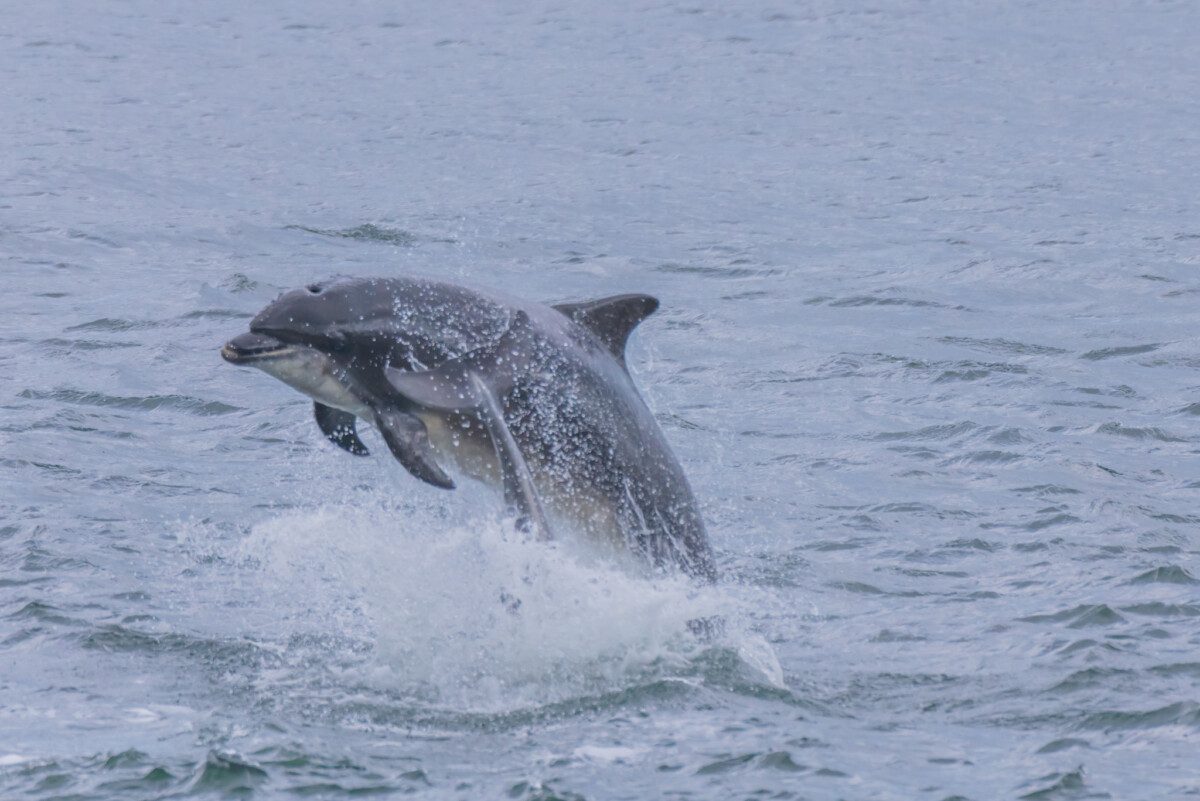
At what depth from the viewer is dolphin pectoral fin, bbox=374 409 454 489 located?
1046 cm

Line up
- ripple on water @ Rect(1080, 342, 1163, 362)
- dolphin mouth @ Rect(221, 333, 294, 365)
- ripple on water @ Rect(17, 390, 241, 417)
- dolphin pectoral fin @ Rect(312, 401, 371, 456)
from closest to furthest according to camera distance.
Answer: dolphin mouth @ Rect(221, 333, 294, 365) < dolphin pectoral fin @ Rect(312, 401, 371, 456) < ripple on water @ Rect(17, 390, 241, 417) < ripple on water @ Rect(1080, 342, 1163, 362)

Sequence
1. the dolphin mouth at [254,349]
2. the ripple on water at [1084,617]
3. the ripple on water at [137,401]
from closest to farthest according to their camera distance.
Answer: the dolphin mouth at [254,349], the ripple on water at [1084,617], the ripple on water at [137,401]

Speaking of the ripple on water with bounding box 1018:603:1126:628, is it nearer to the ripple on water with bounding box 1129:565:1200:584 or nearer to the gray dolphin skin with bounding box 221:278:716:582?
the ripple on water with bounding box 1129:565:1200:584

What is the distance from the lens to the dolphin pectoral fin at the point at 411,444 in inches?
412

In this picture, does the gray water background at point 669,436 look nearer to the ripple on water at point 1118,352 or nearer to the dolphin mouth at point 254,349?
the ripple on water at point 1118,352

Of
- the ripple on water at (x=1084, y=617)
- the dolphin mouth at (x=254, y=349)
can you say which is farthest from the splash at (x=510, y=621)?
the ripple on water at (x=1084, y=617)

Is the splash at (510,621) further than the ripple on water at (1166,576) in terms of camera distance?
No

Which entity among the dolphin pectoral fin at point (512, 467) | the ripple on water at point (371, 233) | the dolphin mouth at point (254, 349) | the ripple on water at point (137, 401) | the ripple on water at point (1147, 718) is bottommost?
the ripple on water at point (137, 401)

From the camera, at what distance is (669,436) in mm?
16922

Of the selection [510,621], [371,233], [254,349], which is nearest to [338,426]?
[254,349]

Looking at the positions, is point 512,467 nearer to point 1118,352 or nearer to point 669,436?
point 669,436

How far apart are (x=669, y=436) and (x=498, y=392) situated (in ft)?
20.4

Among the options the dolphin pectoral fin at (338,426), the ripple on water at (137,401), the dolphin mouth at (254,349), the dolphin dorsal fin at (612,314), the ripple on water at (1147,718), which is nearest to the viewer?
the ripple on water at (1147,718)

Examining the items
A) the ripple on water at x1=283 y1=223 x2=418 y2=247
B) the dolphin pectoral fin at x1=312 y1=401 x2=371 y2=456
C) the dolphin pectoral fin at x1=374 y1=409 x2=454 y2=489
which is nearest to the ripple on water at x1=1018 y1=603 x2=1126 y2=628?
the dolphin pectoral fin at x1=374 y1=409 x2=454 y2=489
